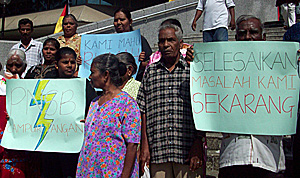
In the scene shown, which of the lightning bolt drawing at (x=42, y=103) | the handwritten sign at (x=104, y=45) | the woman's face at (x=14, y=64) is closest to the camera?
the lightning bolt drawing at (x=42, y=103)

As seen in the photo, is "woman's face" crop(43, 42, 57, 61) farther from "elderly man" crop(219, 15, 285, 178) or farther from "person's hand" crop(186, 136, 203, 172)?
"elderly man" crop(219, 15, 285, 178)

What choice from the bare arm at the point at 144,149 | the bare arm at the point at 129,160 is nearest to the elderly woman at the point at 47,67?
the bare arm at the point at 144,149

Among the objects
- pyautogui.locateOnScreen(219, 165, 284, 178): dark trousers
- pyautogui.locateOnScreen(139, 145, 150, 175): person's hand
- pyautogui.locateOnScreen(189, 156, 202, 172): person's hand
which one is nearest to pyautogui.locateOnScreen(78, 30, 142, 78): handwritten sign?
pyautogui.locateOnScreen(139, 145, 150, 175): person's hand

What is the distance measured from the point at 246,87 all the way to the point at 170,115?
0.72m

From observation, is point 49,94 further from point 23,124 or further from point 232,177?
point 232,177

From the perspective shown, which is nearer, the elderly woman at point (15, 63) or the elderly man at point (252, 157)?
the elderly man at point (252, 157)

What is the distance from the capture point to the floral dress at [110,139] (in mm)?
3062

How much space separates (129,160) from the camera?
10.0 ft

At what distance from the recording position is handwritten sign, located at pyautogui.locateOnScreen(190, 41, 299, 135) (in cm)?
313

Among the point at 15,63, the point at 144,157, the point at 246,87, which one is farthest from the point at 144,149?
the point at 15,63

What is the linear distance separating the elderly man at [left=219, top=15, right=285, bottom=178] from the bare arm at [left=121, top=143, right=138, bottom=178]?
0.79m

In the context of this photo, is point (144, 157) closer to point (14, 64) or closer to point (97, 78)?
point (97, 78)

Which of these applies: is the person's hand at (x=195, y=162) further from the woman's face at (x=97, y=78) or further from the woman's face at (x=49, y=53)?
the woman's face at (x=49, y=53)

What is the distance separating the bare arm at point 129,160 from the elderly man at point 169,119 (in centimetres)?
33
